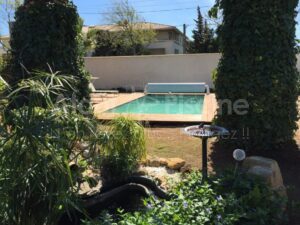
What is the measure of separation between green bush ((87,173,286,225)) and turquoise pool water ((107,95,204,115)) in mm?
8419

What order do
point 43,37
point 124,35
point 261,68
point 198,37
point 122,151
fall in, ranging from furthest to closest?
point 124,35 → point 198,37 → point 43,37 → point 261,68 → point 122,151

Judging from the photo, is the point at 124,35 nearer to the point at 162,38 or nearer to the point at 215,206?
the point at 162,38

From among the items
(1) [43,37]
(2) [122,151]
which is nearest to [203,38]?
(1) [43,37]

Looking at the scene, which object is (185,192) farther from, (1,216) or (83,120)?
(1,216)

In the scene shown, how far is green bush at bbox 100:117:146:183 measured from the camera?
174 inches

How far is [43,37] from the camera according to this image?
653 cm

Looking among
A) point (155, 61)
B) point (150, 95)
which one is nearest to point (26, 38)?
point (150, 95)

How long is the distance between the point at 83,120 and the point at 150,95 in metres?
13.5

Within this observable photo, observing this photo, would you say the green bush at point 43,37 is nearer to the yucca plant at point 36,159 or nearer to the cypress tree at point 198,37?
the yucca plant at point 36,159

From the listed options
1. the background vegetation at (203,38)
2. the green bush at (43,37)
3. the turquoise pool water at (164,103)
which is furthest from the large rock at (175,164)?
the background vegetation at (203,38)

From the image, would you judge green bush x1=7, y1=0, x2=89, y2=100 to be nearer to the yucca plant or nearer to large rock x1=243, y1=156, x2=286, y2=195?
Result: large rock x1=243, y1=156, x2=286, y2=195

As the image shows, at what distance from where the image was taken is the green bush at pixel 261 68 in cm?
576

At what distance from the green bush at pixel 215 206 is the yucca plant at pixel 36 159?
466 millimetres

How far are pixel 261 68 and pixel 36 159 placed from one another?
425cm
